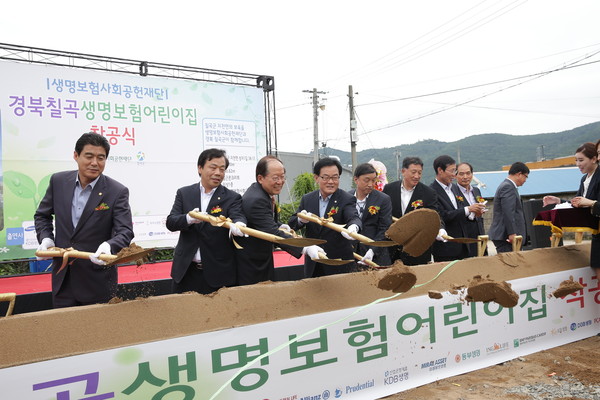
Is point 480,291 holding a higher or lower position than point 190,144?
lower

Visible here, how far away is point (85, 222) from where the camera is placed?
7.57 feet

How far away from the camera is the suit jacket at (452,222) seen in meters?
3.63

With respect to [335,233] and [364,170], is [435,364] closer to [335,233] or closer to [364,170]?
[335,233]

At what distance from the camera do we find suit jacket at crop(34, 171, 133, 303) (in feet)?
7.48

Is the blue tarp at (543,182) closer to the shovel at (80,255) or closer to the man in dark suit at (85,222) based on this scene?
the man in dark suit at (85,222)

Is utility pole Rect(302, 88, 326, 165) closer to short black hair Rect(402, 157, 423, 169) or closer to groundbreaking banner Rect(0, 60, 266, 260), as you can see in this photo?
groundbreaking banner Rect(0, 60, 266, 260)

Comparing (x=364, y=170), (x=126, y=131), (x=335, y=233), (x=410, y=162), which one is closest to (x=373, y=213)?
(x=364, y=170)

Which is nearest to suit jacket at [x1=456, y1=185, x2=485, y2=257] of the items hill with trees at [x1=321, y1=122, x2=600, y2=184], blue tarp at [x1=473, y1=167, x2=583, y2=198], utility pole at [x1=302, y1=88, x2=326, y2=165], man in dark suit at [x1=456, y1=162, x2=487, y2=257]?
man in dark suit at [x1=456, y1=162, x2=487, y2=257]

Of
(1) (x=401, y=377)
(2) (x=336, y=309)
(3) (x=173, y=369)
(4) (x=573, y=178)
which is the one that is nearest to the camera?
(3) (x=173, y=369)

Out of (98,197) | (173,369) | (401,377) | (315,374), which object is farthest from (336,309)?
(98,197)

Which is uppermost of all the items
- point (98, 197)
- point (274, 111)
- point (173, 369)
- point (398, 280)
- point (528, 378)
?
point (274, 111)

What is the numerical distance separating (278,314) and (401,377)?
822 mm

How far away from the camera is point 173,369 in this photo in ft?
5.98

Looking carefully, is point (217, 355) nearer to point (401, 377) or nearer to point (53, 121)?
point (401, 377)
